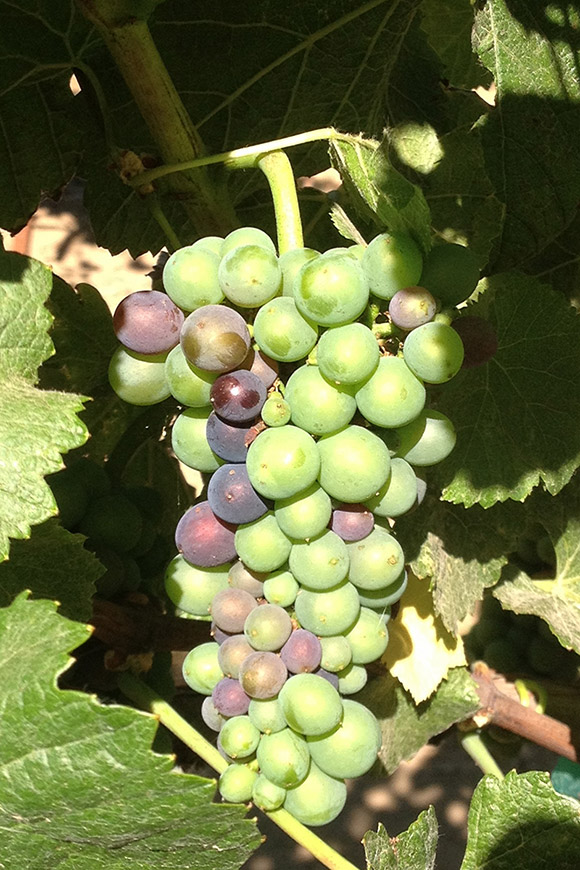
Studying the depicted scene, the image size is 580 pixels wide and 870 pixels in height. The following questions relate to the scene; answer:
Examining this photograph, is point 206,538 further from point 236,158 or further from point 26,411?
point 236,158

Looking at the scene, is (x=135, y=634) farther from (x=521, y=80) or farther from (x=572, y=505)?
(x=521, y=80)

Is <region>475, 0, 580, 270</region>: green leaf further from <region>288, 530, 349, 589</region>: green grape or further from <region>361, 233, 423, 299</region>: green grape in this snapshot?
<region>288, 530, 349, 589</region>: green grape

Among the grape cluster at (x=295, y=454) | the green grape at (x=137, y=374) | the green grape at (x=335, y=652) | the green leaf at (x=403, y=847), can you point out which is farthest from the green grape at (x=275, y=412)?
the green leaf at (x=403, y=847)

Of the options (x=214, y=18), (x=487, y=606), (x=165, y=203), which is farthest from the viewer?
(x=487, y=606)

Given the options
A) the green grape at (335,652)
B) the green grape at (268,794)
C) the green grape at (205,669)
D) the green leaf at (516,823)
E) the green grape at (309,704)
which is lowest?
the green leaf at (516,823)

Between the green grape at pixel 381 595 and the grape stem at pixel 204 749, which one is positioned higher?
the green grape at pixel 381 595

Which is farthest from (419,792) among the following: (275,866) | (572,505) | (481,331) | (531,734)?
(481,331)

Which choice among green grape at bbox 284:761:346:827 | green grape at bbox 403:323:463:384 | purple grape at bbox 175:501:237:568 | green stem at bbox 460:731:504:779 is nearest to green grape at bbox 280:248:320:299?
green grape at bbox 403:323:463:384

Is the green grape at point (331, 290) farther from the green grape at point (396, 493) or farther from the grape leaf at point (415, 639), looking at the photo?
the grape leaf at point (415, 639)

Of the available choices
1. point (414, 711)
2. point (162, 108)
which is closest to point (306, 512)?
point (162, 108)
